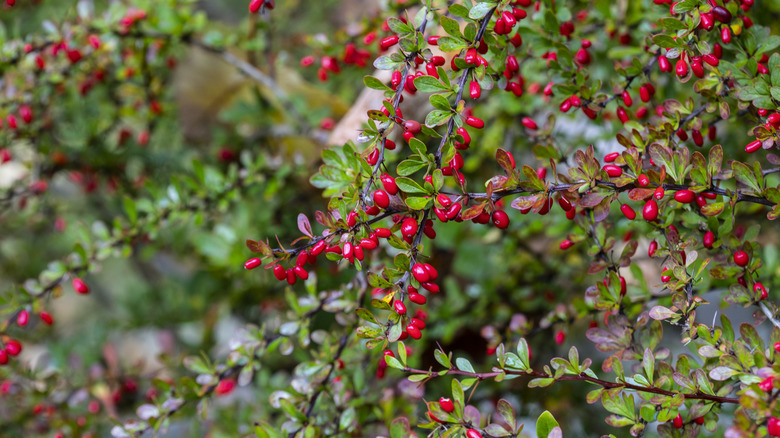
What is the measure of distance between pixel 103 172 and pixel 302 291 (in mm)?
708

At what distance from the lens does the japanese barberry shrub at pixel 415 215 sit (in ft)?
2.11

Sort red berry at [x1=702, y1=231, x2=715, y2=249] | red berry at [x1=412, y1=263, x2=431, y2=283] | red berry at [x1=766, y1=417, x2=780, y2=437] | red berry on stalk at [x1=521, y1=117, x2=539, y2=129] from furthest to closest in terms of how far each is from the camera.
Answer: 1. red berry on stalk at [x1=521, y1=117, x2=539, y2=129]
2. red berry at [x1=702, y1=231, x2=715, y2=249]
3. red berry at [x1=412, y1=263, x2=431, y2=283]
4. red berry at [x1=766, y1=417, x2=780, y2=437]

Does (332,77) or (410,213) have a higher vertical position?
(410,213)

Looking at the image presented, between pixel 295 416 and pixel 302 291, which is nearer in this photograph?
pixel 295 416

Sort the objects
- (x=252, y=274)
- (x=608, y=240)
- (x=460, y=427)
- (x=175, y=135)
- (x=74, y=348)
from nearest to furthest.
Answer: (x=460, y=427), (x=608, y=240), (x=252, y=274), (x=74, y=348), (x=175, y=135)

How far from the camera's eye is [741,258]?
690 mm

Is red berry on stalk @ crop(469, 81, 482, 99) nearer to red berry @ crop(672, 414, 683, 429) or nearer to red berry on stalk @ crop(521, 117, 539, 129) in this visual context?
red berry on stalk @ crop(521, 117, 539, 129)

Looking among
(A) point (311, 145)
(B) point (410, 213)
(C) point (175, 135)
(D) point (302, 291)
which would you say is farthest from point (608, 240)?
(C) point (175, 135)

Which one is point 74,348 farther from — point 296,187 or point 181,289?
point 296,187

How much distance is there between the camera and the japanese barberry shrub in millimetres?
643

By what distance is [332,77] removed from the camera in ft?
6.66

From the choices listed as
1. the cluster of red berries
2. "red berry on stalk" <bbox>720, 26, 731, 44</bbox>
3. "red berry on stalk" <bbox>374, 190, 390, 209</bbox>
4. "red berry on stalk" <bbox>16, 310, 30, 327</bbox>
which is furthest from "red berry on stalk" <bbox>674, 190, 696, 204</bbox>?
"red berry on stalk" <bbox>16, 310, 30, 327</bbox>

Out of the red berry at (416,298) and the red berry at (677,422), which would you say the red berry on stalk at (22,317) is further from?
the red berry at (677,422)

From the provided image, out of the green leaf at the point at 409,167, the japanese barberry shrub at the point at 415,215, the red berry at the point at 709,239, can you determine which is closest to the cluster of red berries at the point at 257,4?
the japanese barberry shrub at the point at 415,215
